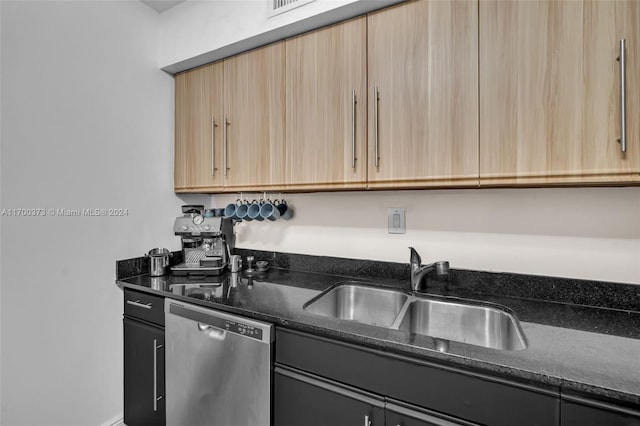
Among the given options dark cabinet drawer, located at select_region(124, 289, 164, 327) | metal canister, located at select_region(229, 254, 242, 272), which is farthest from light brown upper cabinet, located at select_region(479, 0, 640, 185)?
dark cabinet drawer, located at select_region(124, 289, 164, 327)

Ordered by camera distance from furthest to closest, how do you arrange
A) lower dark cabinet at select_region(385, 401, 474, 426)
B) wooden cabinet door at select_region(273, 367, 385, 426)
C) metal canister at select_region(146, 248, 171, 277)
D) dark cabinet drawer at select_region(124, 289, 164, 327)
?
1. metal canister at select_region(146, 248, 171, 277)
2. dark cabinet drawer at select_region(124, 289, 164, 327)
3. wooden cabinet door at select_region(273, 367, 385, 426)
4. lower dark cabinet at select_region(385, 401, 474, 426)

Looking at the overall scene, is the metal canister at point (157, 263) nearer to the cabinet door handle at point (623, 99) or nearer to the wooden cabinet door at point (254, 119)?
the wooden cabinet door at point (254, 119)

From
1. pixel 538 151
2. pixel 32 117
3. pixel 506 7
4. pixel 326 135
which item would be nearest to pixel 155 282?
pixel 32 117

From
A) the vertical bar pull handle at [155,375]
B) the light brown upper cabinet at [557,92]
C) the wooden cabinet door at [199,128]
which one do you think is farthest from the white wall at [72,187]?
the light brown upper cabinet at [557,92]

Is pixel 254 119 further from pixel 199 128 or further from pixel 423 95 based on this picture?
pixel 423 95

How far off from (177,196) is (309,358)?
1529mm

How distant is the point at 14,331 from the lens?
4.62 ft

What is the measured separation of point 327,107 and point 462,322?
3.74ft

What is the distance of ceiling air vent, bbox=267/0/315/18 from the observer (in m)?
1.47

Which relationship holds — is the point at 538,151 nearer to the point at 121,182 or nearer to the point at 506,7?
the point at 506,7

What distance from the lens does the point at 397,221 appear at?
5.34 ft

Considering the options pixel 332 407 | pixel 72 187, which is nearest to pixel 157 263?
pixel 72 187

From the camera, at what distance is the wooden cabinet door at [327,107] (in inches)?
55.9

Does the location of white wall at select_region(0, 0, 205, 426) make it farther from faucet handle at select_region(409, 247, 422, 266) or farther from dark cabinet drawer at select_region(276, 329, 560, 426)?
faucet handle at select_region(409, 247, 422, 266)
